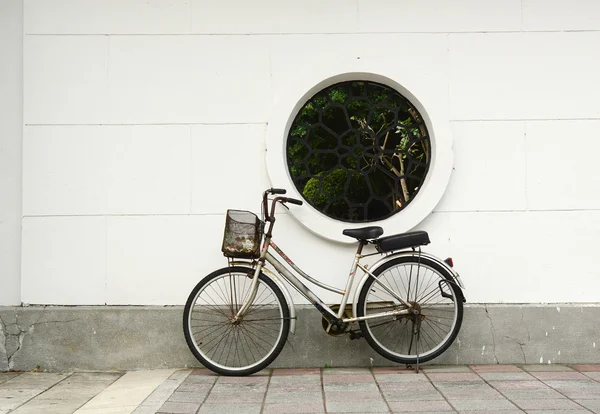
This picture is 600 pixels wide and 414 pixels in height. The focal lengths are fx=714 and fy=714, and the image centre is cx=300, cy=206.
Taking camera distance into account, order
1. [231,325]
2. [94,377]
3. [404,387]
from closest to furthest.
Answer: [404,387] → [94,377] → [231,325]

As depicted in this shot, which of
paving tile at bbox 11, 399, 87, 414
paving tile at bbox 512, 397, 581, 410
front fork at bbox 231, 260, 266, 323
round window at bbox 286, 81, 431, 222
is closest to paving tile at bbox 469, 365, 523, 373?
paving tile at bbox 512, 397, 581, 410

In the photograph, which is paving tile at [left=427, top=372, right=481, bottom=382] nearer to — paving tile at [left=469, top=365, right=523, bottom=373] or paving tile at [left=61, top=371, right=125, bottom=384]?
paving tile at [left=469, top=365, right=523, bottom=373]

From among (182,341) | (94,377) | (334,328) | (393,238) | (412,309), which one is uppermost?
(393,238)

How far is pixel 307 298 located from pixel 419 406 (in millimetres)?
1464

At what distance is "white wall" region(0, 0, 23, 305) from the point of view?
20.2 ft

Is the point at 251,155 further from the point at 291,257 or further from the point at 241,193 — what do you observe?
the point at 291,257

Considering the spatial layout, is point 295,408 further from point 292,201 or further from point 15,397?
point 15,397

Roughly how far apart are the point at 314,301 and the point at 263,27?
7.84ft

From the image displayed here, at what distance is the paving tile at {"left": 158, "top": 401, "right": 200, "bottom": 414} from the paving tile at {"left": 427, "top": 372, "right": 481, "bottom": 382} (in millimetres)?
1842

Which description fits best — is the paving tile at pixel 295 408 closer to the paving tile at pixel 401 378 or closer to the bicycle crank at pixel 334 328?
the paving tile at pixel 401 378

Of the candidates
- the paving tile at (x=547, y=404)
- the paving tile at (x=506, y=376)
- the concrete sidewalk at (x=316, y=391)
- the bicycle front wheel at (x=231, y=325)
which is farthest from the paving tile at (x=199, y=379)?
the paving tile at (x=547, y=404)

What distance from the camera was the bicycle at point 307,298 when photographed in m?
5.64

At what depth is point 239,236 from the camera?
5582 mm

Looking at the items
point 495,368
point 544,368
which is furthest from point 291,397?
point 544,368
